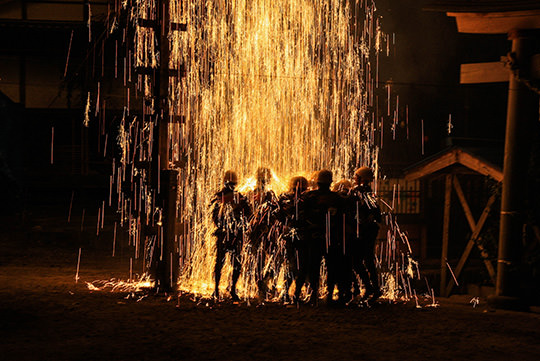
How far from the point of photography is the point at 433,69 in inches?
738

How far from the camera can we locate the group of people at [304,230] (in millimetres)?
7633

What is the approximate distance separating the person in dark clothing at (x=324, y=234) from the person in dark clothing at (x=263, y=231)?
1.37 feet

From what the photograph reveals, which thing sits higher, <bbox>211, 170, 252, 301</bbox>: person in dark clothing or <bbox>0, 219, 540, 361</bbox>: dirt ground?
<bbox>211, 170, 252, 301</bbox>: person in dark clothing

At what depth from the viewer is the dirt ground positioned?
5.47 metres

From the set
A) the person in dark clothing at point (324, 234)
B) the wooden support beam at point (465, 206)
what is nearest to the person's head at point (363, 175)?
the person in dark clothing at point (324, 234)

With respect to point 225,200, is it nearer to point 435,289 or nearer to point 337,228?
point 337,228

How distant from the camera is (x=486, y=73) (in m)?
8.53

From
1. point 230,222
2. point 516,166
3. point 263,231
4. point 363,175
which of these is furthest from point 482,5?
point 230,222

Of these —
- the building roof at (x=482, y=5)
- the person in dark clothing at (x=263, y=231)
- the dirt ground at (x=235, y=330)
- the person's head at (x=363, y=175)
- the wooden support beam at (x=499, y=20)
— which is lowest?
the dirt ground at (x=235, y=330)

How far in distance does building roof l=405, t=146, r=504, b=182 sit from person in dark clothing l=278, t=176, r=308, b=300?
3.62m

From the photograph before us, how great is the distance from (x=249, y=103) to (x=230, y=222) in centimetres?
579

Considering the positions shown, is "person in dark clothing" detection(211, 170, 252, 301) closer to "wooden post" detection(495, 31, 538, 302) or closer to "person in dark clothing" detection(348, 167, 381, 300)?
"person in dark clothing" detection(348, 167, 381, 300)

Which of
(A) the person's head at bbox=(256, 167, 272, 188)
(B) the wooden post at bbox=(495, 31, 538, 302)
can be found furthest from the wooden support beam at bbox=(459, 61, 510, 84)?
(A) the person's head at bbox=(256, 167, 272, 188)

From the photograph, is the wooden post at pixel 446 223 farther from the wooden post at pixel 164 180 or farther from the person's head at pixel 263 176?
the wooden post at pixel 164 180
